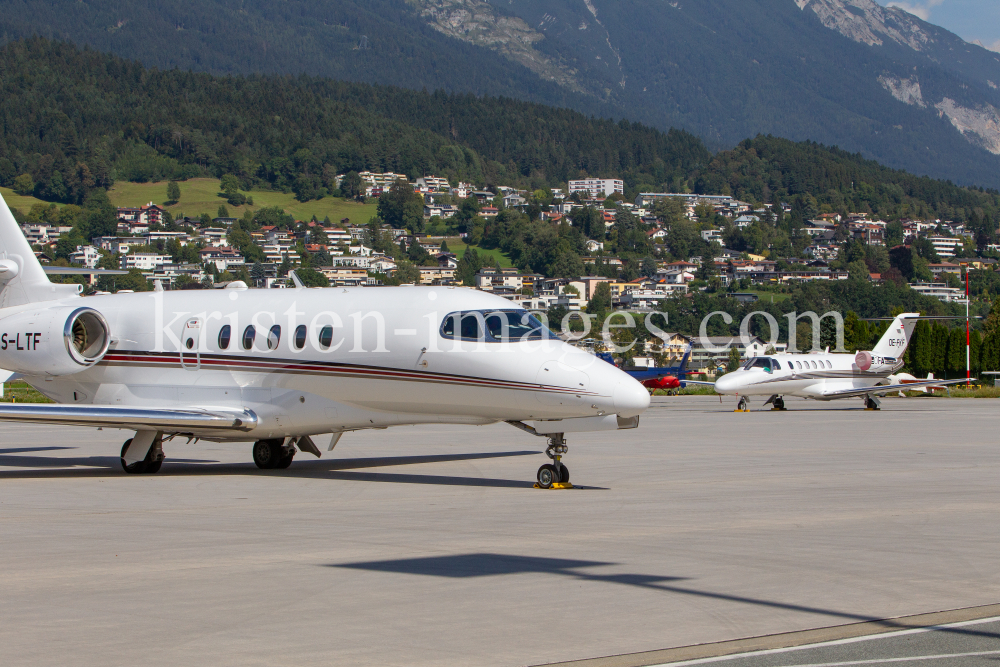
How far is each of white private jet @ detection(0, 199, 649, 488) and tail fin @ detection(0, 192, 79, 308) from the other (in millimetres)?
26

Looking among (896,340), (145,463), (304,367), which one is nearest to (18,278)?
(145,463)

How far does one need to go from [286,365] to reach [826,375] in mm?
32090

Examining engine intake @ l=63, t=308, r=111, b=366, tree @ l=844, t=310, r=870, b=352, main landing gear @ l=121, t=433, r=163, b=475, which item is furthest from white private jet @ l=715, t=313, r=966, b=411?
tree @ l=844, t=310, r=870, b=352

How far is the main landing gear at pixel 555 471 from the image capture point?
15461mm

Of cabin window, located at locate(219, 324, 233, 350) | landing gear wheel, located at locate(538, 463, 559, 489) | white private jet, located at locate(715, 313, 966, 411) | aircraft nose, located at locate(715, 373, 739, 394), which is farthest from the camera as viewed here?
white private jet, located at locate(715, 313, 966, 411)

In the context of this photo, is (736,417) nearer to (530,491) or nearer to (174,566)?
(530,491)

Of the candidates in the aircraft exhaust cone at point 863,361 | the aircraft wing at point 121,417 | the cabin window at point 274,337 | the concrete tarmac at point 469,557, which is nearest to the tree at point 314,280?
the cabin window at point 274,337

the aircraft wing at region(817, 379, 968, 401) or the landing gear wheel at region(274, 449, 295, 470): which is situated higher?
the landing gear wheel at region(274, 449, 295, 470)

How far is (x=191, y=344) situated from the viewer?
18609 mm

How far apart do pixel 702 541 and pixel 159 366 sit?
1114cm

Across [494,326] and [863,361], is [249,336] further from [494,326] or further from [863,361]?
[863,361]

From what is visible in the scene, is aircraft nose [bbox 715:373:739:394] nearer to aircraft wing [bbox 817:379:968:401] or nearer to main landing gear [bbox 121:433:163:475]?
aircraft wing [bbox 817:379:968:401]

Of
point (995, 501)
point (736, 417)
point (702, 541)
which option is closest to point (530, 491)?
point (702, 541)

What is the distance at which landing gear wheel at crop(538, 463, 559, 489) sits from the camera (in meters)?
15.5
